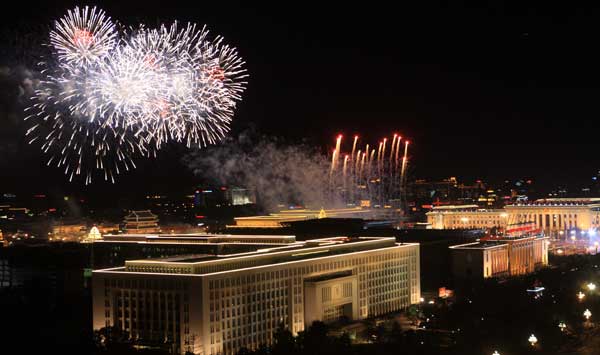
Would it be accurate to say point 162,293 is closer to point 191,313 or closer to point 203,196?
point 191,313

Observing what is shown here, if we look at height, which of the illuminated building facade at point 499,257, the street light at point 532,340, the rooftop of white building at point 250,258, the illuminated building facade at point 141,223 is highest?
the illuminated building facade at point 141,223

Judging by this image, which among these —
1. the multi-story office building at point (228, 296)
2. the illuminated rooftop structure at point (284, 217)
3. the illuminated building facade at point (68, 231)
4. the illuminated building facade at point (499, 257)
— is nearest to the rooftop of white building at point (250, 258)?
the multi-story office building at point (228, 296)

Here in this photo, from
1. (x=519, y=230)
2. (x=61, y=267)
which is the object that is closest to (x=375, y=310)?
(x=61, y=267)

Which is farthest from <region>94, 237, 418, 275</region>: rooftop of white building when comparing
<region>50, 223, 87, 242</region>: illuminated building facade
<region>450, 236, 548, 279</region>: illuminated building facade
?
<region>50, 223, 87, 242</region>: illuminated building facade

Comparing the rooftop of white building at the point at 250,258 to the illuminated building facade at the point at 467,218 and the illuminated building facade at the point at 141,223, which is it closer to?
the illuminated building facade at the point at 141,223

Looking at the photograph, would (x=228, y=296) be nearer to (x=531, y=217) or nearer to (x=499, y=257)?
(x=499, y=257)

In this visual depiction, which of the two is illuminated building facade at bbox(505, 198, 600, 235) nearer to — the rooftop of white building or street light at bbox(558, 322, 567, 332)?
street light at bbox(558, 322, 567, 332)
